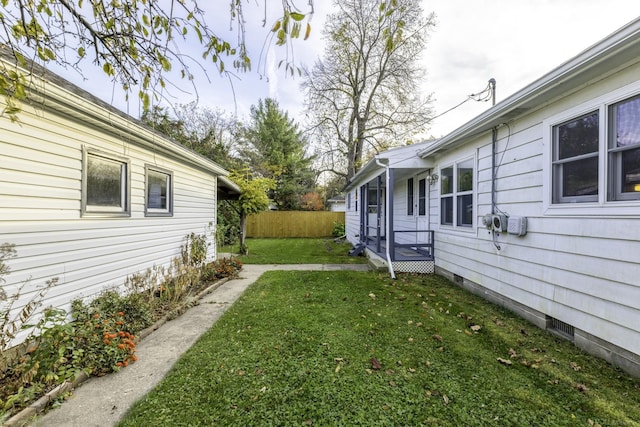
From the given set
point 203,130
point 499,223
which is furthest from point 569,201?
point 203,130

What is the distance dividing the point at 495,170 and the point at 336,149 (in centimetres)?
1397

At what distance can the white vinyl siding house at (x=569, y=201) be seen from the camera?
268cm

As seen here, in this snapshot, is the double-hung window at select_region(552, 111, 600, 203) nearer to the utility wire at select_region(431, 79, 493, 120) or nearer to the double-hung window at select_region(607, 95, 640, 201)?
the double-hung window at select_region(607, 95, 640, 201)

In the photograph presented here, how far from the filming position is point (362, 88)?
16.8 meters

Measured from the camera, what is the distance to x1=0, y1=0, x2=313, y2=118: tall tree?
1969 millimetres

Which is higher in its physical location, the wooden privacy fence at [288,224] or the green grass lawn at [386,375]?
the wooden privacy fence at [288,224]

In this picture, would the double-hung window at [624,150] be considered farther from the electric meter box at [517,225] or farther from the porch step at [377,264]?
the porch step at [377,264]

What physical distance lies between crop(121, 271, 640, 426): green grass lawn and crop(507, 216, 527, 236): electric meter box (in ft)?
4.26

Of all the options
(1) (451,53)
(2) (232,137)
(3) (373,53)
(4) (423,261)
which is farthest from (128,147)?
(2) (232,137)

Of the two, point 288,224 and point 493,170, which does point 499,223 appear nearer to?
point 493,170

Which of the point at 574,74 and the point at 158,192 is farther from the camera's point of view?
the point at 158,192

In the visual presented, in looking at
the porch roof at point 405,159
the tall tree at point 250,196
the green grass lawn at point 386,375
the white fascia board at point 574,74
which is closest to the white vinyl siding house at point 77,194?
the green grass lawn at point 386,375

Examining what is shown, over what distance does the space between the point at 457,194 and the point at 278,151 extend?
18.0 meters

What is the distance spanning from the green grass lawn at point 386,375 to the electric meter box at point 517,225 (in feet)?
4.26
